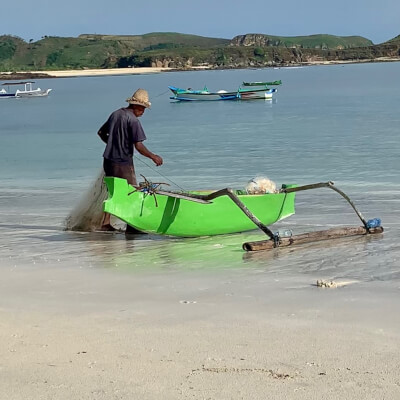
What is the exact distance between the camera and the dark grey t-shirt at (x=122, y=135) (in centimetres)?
898

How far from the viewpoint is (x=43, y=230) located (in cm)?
1038

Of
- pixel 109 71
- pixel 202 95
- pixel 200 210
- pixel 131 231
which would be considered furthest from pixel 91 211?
pixel 109 71

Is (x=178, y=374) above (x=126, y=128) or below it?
below

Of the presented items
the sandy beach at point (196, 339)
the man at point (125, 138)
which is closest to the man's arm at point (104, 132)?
the man at point (125, 138)

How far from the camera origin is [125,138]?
908 cm

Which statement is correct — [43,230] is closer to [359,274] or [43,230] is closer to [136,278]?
[136,278]

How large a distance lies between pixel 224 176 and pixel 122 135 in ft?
23.0

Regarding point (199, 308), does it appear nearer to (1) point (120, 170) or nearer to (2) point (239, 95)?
(1) point (120, 170)

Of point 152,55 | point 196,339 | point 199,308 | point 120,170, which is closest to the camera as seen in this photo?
point 196,339

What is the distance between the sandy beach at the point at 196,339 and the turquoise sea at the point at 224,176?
801 mm

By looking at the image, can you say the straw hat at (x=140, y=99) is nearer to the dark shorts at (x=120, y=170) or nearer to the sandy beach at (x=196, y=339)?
the dark shorts at (x=120, y=170)

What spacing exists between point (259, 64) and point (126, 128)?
148m

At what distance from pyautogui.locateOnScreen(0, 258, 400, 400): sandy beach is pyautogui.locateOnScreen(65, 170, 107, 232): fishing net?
2589 millimetres

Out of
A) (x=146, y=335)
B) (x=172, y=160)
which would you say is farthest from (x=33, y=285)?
(x=172, y=160)
